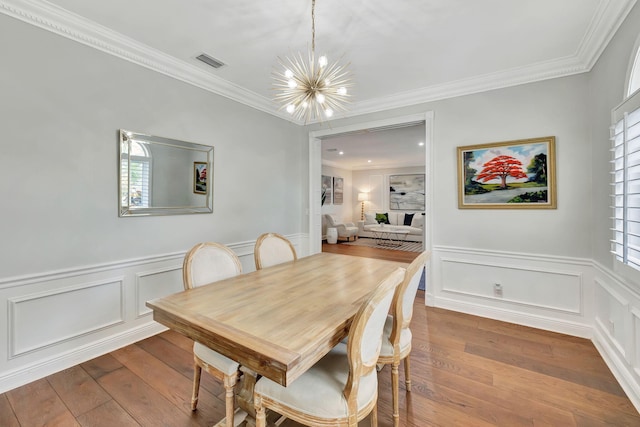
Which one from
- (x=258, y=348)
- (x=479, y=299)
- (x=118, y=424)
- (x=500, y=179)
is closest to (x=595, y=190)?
(x=500, y=179)

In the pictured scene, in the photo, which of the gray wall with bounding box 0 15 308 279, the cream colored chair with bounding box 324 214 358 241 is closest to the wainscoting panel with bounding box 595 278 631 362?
the gray wall with bounding box 0 15 308 279

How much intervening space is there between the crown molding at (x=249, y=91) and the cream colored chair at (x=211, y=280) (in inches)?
72.2

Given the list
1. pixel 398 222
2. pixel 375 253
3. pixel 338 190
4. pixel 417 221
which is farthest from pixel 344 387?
pixel 338 190

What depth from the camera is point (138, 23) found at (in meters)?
2.10

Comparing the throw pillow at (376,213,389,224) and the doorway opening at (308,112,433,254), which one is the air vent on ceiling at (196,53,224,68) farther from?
the throw pillow at (376,213,389,224)

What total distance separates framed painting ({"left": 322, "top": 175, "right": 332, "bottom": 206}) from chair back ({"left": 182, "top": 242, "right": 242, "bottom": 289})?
673 cm

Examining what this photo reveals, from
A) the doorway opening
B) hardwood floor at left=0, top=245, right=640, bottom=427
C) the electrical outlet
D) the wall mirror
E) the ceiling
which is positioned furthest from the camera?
the ceiling

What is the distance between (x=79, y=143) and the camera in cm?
211

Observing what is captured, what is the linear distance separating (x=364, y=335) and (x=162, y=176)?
93.6 inches

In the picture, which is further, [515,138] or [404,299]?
[515,138]

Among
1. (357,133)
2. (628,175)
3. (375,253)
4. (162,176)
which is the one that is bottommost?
(375,253)

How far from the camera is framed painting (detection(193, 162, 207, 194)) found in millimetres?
2855

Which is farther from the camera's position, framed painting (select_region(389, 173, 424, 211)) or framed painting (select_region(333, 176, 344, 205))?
framed painting (select_region(333, 176, 344, 205))

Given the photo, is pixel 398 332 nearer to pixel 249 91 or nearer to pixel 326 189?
pixel 249 91
